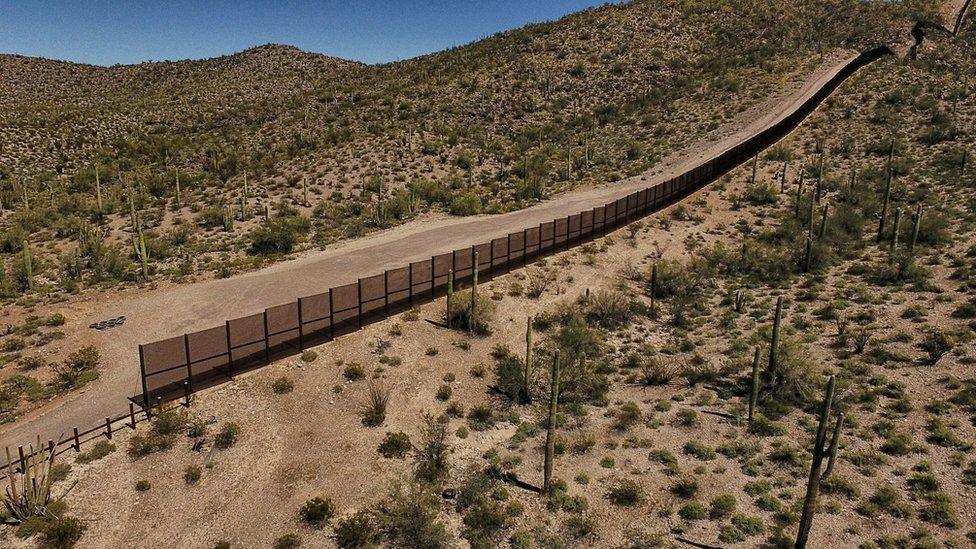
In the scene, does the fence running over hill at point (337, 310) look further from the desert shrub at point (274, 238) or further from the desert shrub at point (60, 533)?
the desert shrub at point (274, 238)

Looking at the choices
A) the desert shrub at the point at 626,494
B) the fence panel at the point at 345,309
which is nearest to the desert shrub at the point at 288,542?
the desert shrub at the point at 626,494

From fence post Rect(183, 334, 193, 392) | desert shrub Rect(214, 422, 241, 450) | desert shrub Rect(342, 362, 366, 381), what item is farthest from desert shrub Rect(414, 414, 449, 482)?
fence post Rect(183, 334, 193, 392)

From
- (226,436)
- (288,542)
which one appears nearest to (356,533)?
Answer: (288,542)

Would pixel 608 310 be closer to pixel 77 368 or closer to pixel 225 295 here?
pixel 225 295

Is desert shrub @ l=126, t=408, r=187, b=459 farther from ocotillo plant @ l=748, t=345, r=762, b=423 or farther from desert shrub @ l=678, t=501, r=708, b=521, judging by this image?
ocotillo plant @ l=748, t=345, r=762, b=423

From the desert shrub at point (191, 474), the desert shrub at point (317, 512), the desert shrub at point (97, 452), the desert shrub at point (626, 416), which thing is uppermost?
the desert shrub at point (97, 452)

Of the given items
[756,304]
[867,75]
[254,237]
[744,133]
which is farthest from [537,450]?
[867,75]
